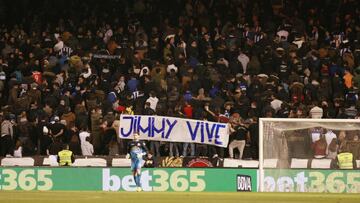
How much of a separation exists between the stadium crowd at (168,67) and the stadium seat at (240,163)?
0.22 metres

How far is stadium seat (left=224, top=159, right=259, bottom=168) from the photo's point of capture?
23812mm

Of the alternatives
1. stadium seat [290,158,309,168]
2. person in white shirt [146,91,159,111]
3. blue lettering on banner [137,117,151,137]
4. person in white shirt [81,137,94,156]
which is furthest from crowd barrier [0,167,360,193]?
person in white shirt [146,91,159,111]

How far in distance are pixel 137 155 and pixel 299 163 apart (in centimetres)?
482

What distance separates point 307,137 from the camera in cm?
2389

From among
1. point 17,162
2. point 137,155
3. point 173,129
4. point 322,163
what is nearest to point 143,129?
point 173,129

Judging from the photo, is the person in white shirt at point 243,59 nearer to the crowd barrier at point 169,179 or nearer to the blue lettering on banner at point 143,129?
Result: the blue lettering on banner at point 143,129

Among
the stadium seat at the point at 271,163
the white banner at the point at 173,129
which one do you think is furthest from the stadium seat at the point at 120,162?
the stadium seat at the point at 271,163

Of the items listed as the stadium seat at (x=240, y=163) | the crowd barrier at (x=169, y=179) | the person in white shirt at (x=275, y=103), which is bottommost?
the crowd barrier at (x=169, y=179)

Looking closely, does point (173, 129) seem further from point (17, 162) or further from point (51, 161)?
point (17, 162)

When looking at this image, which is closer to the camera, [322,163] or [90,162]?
[322,163]

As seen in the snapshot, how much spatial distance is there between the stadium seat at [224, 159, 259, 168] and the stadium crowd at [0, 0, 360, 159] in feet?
0.71

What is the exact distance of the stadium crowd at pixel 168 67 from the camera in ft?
80.3

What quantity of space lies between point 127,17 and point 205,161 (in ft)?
27.7

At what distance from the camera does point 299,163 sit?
23.9 m
